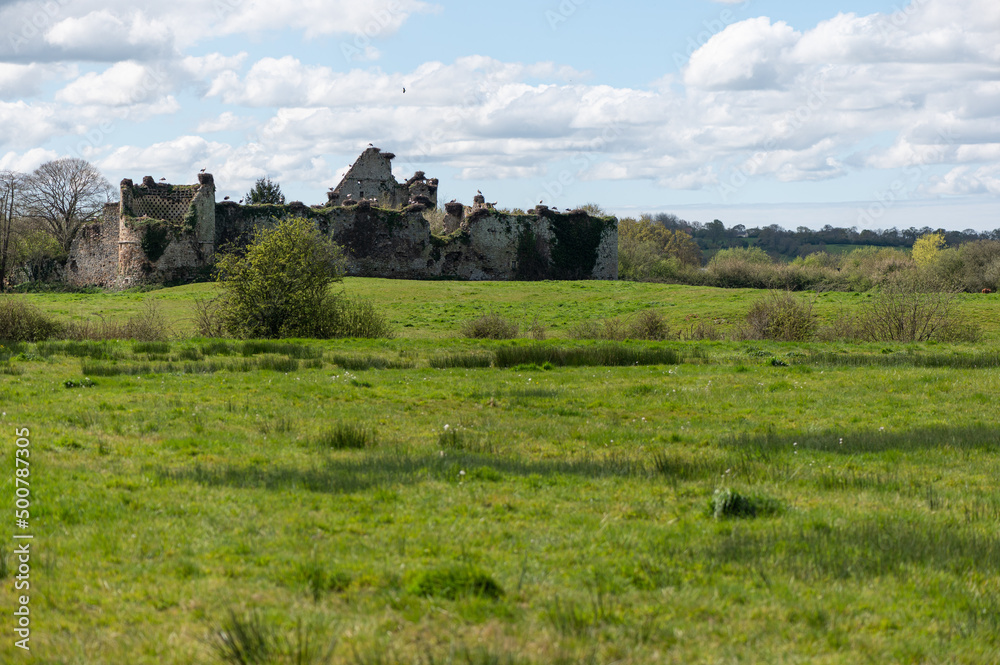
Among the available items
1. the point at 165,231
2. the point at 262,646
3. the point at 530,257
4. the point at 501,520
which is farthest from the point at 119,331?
the point at 530,257

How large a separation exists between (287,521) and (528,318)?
30.1m

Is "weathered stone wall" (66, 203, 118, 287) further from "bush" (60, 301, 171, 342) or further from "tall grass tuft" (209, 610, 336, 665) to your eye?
"tall grass tuft" (209, 610, 336, 665)

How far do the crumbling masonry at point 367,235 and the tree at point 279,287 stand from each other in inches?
1028

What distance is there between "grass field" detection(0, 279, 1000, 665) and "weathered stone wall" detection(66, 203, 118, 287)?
4220 cm

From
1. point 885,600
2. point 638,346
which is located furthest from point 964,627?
point 638,346

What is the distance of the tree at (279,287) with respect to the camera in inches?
1073

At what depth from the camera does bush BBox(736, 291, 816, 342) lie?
101 feet

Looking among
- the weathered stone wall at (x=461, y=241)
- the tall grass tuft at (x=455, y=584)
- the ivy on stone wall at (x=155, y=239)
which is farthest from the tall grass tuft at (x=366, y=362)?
the ivy on stone wall at (x=155, y=239)

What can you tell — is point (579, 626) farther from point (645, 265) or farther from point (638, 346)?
point (645, 265)

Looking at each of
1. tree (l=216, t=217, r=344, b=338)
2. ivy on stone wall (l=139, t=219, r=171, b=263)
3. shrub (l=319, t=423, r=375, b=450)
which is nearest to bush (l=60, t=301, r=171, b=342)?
tree (l=216, t=217, r=344, b=338)

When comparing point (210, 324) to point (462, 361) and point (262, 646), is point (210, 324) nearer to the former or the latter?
point (462, 361)

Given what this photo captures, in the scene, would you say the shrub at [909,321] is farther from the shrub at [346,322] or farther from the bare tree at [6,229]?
the bare tree at [6,229]

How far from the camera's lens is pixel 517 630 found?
18.6 feet

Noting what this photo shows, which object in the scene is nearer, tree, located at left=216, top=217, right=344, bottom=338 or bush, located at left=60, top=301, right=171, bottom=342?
bush, located at left=60, top=301, right=171, bottom=342
